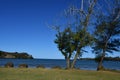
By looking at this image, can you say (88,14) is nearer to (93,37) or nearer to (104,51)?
(93,37)

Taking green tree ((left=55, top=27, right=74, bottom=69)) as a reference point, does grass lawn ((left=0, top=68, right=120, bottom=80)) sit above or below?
below

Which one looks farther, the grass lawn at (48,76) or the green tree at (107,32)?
the green tree at (107,32)

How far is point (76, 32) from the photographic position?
167ft

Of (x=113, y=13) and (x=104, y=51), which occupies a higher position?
(x=113, y=13)

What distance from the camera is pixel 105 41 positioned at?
52375 millimetres

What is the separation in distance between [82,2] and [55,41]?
7815mm

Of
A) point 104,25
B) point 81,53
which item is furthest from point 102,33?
point 81,53

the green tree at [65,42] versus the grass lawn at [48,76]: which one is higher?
the green tree at [65,42]


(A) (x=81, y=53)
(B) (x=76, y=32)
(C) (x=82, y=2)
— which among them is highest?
(C) (x=82, y=2)

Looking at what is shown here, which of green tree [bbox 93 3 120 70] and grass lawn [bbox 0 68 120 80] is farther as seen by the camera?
green tree [bbox 93 3 120 70]

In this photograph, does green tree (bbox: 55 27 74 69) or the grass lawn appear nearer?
the grass lawn

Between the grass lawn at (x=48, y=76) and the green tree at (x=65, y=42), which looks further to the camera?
the green tree at (x=65, y=42)

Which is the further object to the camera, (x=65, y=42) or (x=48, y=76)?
(x=65, y=42)

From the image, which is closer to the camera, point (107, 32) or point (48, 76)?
point (48, 76)
